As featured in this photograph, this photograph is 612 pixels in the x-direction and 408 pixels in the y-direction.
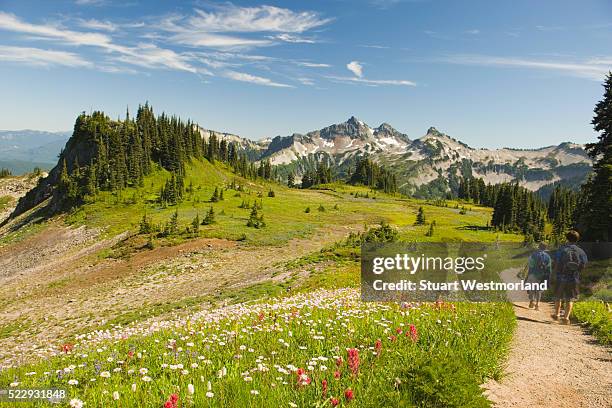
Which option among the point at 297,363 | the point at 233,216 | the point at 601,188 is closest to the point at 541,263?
the point at 297,363

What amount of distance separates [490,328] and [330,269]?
64.4 ft

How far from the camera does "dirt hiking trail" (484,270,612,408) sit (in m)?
6.86

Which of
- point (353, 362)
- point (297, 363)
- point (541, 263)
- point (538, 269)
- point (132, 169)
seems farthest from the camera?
point (132, 169)

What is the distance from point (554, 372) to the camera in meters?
8.32

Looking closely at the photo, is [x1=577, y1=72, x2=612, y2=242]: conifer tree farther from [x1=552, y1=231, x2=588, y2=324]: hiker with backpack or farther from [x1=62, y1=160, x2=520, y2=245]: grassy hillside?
[x1=552, y1=231, x2=588, y2=324]: hiker with backpack

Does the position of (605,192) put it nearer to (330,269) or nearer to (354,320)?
(330,269)

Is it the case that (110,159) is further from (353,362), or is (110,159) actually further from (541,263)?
(353,362)

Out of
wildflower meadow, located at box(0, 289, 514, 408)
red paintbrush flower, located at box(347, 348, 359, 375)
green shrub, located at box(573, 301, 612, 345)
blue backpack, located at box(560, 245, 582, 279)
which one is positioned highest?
blue backpack, located at box(560, 245, 582, 279)

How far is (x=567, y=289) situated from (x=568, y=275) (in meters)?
0.52

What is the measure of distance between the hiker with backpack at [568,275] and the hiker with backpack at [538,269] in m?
1.12

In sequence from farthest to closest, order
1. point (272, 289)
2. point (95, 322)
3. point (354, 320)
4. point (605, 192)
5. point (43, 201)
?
point (43, 201)
point (605, 192)
point (272, 289)
point (95, 322)
point (354, 320)


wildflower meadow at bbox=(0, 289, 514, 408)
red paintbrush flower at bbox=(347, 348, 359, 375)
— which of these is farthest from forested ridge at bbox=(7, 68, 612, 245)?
red paintbrush flower at bbox=(347, 348, 359, 375)

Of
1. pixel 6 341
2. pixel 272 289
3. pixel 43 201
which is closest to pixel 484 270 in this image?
pixel 272 289

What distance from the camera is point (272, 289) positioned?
923 inches
